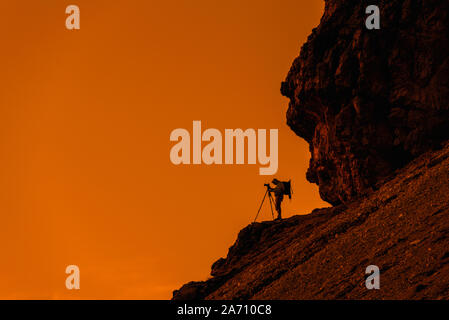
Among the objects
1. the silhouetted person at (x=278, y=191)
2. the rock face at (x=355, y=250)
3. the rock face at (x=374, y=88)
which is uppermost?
the rock face at (x=374, y=88)

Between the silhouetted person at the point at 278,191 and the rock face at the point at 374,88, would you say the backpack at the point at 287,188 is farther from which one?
the rock face at the point at 374,88

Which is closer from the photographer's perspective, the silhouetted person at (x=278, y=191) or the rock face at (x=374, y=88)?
the rock face at (x=374, y=88)

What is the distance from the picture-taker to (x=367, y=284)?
2017cm

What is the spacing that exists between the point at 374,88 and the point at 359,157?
3.87 meters

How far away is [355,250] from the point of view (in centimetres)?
2411

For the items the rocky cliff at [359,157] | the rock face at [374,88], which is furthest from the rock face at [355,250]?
the rock face at [374,88]

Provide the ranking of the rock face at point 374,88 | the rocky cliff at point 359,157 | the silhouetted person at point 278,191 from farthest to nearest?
the silhouetted person at point 278,191, the rock face at point 374,88, the rocky cliff at point 359,157

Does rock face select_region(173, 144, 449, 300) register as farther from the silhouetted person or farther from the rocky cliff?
the silhouetted person

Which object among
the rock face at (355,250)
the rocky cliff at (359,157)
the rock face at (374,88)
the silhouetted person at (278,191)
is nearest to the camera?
the rock face at (355,250)

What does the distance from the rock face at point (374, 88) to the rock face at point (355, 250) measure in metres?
2.03

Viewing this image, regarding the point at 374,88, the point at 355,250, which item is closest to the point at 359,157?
the point at 374,88

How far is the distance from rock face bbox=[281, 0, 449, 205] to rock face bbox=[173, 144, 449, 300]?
2.03m

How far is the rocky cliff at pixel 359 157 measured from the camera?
77.9ft

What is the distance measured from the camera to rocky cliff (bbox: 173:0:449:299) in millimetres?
23750
